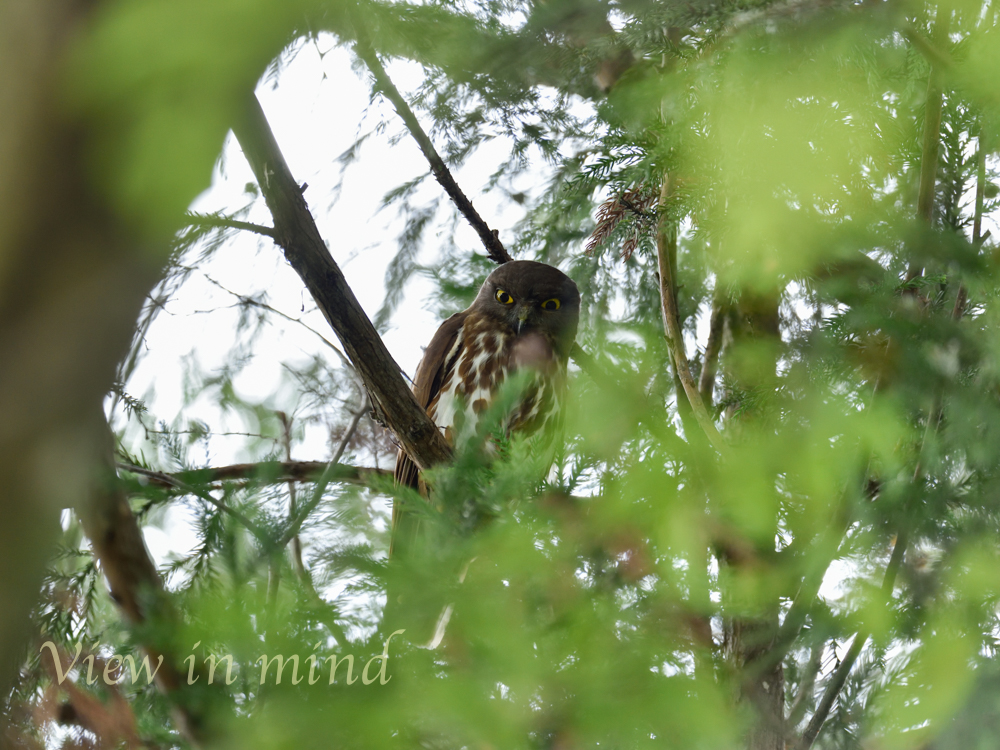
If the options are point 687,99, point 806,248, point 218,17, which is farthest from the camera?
point 687,99

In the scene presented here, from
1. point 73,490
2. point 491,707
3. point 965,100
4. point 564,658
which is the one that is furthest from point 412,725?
point 965,100

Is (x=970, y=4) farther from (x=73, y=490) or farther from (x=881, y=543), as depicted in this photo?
(x=73, y=490)

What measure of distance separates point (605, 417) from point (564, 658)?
0.63 m

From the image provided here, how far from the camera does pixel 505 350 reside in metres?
4.10

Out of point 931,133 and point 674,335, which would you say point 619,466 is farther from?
point 931,133

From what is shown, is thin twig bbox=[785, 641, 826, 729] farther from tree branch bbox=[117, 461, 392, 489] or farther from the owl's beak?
the owl's beak

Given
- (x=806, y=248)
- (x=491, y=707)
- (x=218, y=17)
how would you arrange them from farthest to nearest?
(x=806, y=248) < (x=491, y=707) < (x=218, y=17)

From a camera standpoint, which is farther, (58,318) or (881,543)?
(881,543)

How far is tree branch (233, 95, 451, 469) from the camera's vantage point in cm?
170

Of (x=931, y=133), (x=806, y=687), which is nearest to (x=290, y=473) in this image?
(x=806, y=687)

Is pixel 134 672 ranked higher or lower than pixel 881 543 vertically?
lower

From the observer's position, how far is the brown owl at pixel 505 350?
158 inches

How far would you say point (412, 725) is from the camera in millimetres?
1443

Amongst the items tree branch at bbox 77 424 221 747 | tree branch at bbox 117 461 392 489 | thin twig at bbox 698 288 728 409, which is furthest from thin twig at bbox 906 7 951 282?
tree branch at bbox 77 424 221 747
